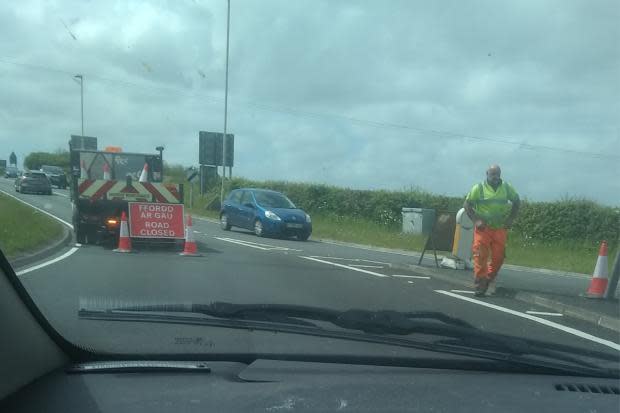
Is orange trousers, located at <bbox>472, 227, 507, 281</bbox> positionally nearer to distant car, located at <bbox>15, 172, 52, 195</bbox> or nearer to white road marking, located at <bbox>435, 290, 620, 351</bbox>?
white road marking, located at <bbox>435, 290, 620, 351</bbox>

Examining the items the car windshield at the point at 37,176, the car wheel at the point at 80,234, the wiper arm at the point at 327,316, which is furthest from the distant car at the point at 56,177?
the wiper arm at the point at 327,316

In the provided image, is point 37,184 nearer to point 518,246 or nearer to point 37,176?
point 37,176

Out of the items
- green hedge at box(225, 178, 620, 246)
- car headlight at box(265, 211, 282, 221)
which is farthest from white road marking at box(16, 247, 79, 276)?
green hedge at box(225, 178, 620, 246)

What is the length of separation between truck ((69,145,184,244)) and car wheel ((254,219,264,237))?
19.9 ft

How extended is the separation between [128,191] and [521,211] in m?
12.4

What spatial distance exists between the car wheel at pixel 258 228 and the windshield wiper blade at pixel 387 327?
16945 millimetres

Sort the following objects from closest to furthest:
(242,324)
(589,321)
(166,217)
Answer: (242,324)
(589,321)
(166,217)

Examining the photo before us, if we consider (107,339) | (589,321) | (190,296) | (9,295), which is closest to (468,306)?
(589,321)

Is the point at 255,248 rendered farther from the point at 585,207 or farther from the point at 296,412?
the point at 296,412

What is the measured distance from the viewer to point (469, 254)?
1275 cm

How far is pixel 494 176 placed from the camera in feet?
31.1

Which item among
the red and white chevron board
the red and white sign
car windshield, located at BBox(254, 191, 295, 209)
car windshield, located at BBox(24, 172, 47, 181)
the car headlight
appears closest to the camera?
the red and white sign

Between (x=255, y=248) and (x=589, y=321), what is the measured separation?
925 centimetres

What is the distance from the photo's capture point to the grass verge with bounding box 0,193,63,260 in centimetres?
591
